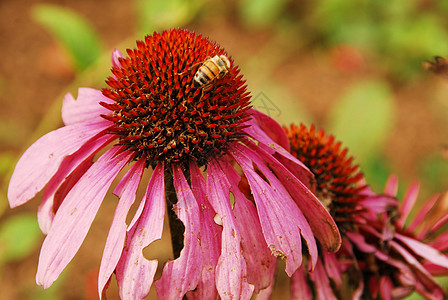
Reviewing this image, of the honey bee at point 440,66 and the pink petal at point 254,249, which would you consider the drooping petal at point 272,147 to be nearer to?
the pink petal at point 254,249

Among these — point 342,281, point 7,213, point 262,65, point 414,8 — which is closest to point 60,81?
point 7,213

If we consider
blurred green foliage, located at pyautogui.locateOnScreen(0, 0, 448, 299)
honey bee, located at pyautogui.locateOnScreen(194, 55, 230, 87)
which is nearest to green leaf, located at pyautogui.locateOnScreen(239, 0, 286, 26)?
blurred green foliage, located at pyautogui.locateOnScreen(0, 0, 448, 299)

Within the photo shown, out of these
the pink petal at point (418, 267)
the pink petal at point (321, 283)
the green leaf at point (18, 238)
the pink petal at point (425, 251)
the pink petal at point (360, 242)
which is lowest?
the green leaf at point (18, 238)

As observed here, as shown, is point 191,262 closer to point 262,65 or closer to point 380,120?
point 380,120

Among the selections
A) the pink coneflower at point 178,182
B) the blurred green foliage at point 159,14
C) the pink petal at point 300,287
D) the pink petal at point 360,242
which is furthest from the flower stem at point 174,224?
the blurred green foliage at point 159,14

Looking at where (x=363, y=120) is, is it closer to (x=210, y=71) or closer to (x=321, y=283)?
(x=321, y=283)

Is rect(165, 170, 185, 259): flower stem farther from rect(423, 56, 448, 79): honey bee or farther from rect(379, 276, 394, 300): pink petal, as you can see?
rect(423, 56, 448, 79): honey bee

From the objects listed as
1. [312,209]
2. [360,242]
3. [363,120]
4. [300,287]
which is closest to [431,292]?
[360,242]
